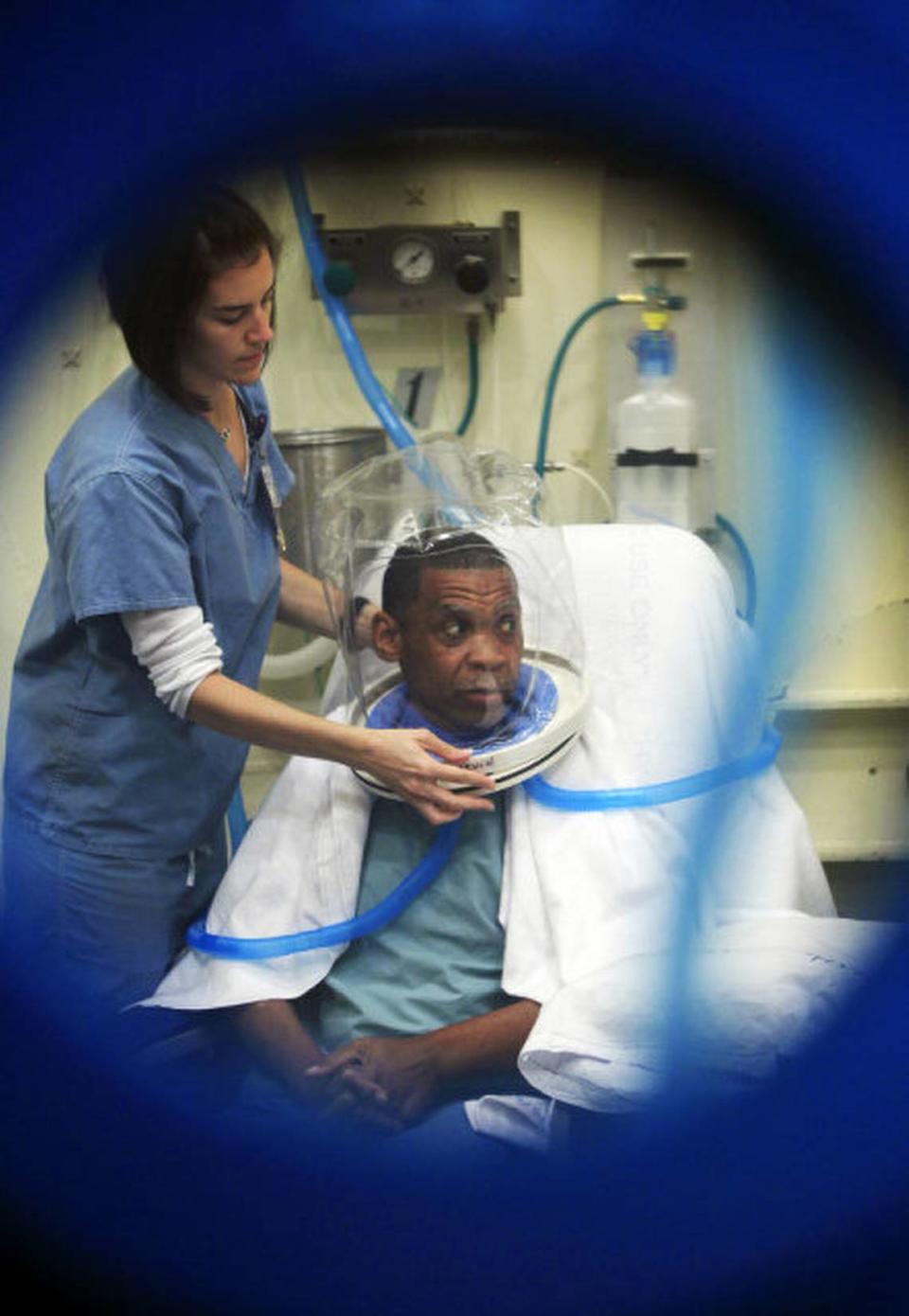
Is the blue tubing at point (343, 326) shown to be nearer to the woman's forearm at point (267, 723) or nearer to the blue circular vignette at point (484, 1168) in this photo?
the blue circular vignette at point (484, 1168)

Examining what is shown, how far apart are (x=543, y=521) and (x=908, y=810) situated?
0.39m

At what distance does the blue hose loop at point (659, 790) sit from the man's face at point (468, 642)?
0.09m

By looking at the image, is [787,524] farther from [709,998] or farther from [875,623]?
[709,998]

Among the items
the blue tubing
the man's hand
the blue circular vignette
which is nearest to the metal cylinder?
the blue tubing

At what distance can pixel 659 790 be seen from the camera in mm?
936

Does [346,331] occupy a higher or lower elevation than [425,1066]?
higher

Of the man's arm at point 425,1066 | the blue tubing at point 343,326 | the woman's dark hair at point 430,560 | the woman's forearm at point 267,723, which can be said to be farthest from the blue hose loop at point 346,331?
the man's arm at point 425,1066

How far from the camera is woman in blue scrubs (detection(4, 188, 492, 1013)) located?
29.5 inches

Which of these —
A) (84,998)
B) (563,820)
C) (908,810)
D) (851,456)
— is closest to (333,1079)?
(84,998)

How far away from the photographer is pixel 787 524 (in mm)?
806

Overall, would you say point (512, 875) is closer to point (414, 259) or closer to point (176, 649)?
point (176, 649)

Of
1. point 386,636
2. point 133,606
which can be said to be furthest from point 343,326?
point 386,636

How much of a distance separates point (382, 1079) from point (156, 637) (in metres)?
0.35

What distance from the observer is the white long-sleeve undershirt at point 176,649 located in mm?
812
